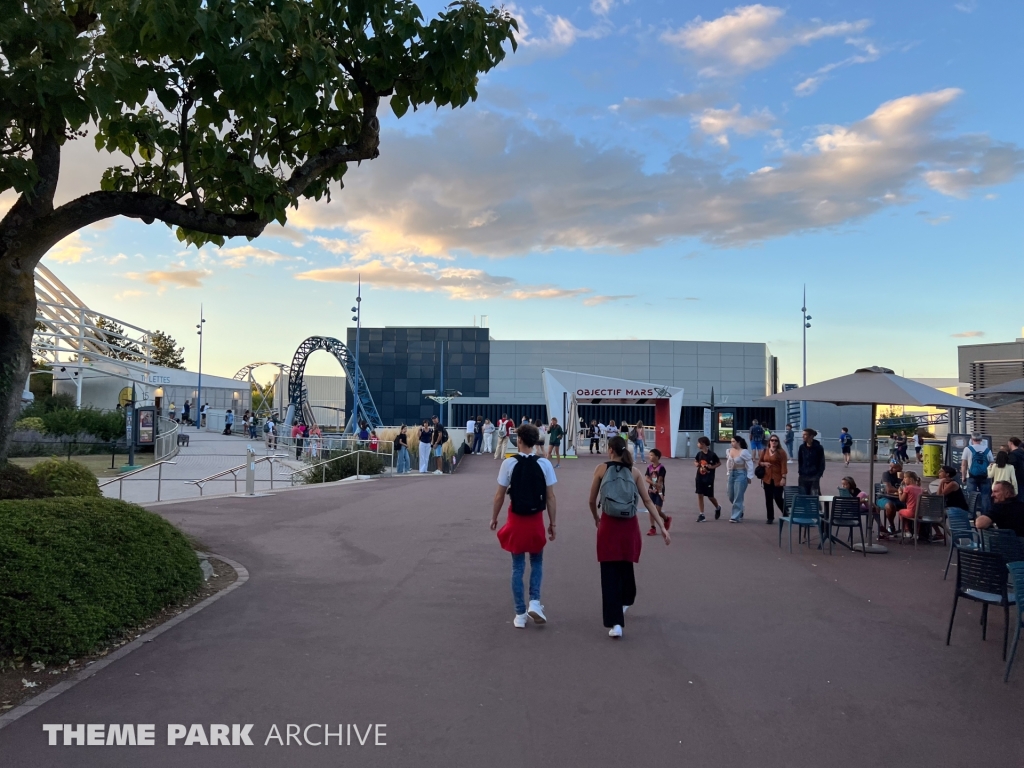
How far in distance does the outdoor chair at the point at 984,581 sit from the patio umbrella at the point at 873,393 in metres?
4.24

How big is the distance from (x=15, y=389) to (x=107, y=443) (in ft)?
93.4

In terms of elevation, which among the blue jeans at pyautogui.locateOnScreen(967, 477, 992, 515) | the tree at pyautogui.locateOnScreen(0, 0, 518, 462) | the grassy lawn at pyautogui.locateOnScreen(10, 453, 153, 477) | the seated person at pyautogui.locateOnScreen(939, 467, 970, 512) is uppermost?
the tree at pyautogui.locateOnScreen(0, 0, 518, 462)

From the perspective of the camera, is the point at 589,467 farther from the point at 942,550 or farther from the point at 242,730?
the point at 242,730

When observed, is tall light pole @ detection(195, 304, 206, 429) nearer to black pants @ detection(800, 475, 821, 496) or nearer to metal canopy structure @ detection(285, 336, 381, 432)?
metal canopy structure @ detection(285, 336, 381, 432)

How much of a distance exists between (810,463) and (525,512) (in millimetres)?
7657

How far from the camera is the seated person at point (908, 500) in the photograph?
11.9m

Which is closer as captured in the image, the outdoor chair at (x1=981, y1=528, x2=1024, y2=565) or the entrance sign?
the outdoor chair at (x1=981, y1=528, x2=1024, y2=565)

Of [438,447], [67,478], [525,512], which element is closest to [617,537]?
[525,512]

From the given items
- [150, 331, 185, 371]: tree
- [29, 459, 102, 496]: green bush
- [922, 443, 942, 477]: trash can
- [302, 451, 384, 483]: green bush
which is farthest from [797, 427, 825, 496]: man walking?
[150, 331, 185, 371]: tree

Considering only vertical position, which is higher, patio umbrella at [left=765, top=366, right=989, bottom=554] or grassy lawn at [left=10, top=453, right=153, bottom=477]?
patio umbrella at [left=765, top=366, right=989, bottom=554]

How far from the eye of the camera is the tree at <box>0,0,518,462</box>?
6.23 m

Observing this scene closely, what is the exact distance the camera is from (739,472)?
13961 millimetres

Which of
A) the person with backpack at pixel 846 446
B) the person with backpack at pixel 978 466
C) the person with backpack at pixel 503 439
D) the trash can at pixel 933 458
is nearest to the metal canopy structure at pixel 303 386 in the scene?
the person with backpack at pixel 503 439

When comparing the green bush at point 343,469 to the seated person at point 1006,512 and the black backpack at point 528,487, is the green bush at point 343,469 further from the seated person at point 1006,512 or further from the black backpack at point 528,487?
the seated person at point 1006,512
